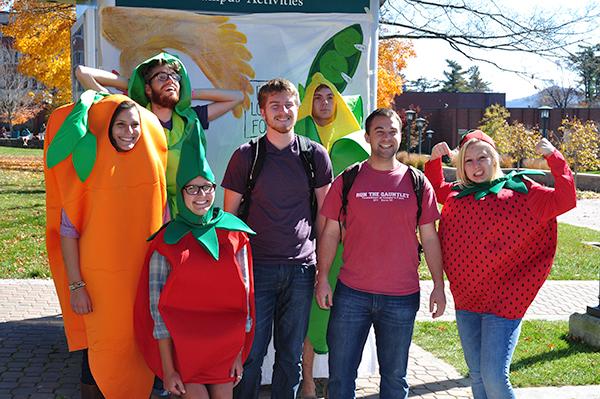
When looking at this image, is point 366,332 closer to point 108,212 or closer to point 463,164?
point 463,164

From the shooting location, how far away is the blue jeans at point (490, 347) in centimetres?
387

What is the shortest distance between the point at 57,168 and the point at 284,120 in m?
1.19

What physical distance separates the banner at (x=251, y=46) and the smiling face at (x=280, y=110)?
1.30m

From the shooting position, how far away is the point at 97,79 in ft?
14.4

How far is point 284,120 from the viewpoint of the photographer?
3.96 meters

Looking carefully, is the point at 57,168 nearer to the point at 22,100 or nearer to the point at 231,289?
the point at 231,289

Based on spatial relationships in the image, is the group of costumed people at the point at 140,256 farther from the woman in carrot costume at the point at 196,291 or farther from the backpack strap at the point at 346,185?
the backpack strap at the point at 346,185

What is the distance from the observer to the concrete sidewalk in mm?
5379

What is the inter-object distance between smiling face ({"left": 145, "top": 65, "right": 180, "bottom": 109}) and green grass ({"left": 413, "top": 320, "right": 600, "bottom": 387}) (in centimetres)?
329

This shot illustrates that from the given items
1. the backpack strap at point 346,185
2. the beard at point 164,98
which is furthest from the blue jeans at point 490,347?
the beard at point 164,98

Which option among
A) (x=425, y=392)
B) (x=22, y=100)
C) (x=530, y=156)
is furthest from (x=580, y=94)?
(x=425, y=392)

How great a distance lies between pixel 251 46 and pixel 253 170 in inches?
60.5

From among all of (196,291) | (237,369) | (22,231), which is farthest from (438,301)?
(22,231)

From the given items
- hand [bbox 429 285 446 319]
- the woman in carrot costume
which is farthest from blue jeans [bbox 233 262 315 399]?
hand [bbox 429 285 446 319]
